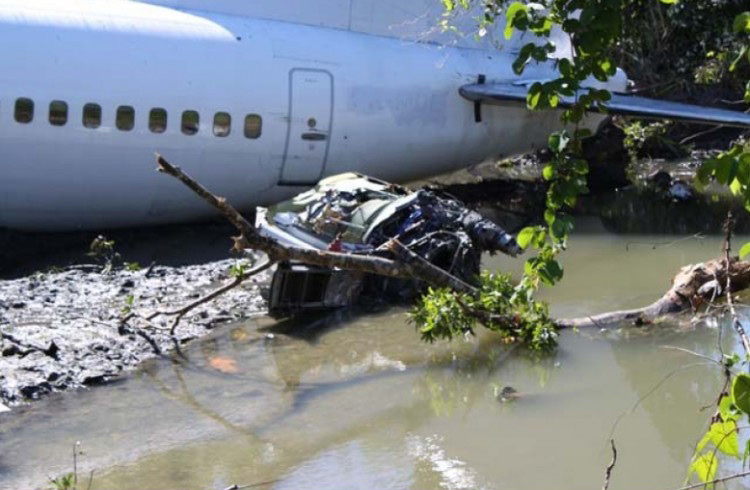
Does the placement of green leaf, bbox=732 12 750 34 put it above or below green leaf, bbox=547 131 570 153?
above

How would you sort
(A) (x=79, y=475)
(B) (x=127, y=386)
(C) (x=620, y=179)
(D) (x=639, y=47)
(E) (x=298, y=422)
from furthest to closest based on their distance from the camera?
1. (D) (x=639, y=47)
2. (C) (x=620, y=179)
3. (B) (x=127, y=386)
4. (E) (x=298, y=422)
5. (A) (x=79, y=475)

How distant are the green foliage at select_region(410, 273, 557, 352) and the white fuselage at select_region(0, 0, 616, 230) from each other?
5.53 meters

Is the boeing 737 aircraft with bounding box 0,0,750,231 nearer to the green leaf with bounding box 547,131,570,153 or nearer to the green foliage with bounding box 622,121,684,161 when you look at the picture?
the green foliage with bounding box 622,121,684,161

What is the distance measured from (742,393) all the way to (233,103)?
484 inches

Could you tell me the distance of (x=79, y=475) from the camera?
8.05 m

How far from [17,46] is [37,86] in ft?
1.79

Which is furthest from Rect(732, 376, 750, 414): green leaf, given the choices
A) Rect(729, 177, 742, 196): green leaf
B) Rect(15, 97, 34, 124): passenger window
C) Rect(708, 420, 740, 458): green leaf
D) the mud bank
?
Rect(15, 97, 34, 124): passenger window

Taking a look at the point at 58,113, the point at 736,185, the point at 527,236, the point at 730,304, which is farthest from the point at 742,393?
the point at 58,113

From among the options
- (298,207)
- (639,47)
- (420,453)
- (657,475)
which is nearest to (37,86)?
(298,207)

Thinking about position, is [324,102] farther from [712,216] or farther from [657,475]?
[657,475]

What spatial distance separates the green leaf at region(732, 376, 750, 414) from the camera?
3838 mm

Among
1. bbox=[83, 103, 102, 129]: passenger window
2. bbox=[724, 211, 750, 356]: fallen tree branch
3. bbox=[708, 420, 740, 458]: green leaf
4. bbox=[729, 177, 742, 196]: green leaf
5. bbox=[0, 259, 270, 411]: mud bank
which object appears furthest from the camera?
bbox=[83, 103, 102, 129]: passenger window

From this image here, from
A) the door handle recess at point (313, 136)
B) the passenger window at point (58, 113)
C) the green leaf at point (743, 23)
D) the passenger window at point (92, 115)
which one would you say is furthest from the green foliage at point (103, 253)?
the green leaf at point (743, 23)

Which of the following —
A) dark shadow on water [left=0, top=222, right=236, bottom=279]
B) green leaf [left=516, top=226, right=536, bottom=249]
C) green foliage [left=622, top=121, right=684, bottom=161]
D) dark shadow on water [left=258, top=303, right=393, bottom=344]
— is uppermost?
green leaf [left=516, top=226, right=536, bottom=249]
